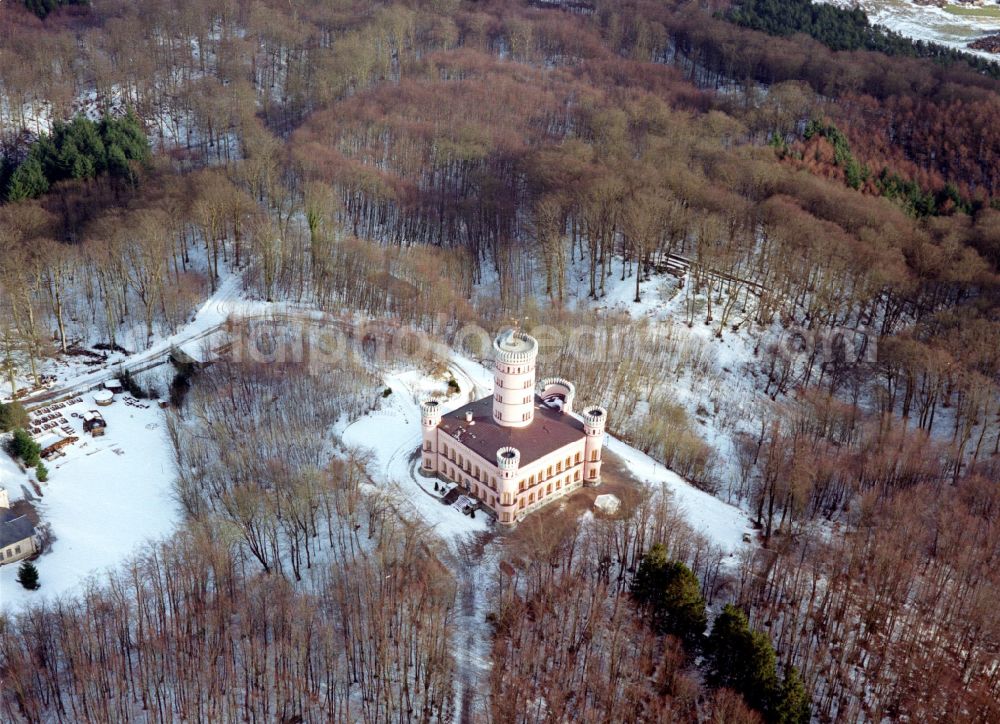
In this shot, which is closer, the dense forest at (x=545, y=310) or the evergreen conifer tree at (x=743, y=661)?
the evergreen conifer tree at (x=743, y=661)

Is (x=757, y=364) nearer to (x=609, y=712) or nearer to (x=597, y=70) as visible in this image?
(x=609, y=712)

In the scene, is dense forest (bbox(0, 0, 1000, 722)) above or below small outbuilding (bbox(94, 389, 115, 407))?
above

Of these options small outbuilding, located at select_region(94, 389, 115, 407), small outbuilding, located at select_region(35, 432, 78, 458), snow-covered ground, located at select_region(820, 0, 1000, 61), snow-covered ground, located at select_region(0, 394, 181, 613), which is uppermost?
Result: snow-covered ground, located at select_region(820, 0, 1000, 61)

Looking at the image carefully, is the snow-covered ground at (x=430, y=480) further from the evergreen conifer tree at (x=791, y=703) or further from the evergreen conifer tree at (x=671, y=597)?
the evergreen conifer tree at (x=791, y=703)

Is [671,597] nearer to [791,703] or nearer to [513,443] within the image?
[791,703]

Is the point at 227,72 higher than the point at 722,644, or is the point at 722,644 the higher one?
the point at 227,72

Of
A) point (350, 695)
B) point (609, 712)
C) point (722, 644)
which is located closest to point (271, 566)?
point (350, 695)

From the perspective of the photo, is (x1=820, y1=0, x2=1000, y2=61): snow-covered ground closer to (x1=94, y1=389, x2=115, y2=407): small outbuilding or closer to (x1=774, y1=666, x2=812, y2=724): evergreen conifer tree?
(x1=774, y1=666, x2=812, y2=724): evergreen conifer tree

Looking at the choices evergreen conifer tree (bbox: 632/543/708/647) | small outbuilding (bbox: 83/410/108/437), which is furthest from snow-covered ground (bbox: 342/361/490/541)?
small outbuilding (bbox: 83/410/108/437)

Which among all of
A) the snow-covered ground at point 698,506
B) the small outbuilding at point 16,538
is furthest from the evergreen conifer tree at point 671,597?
the small outbuilding at point 16,538
